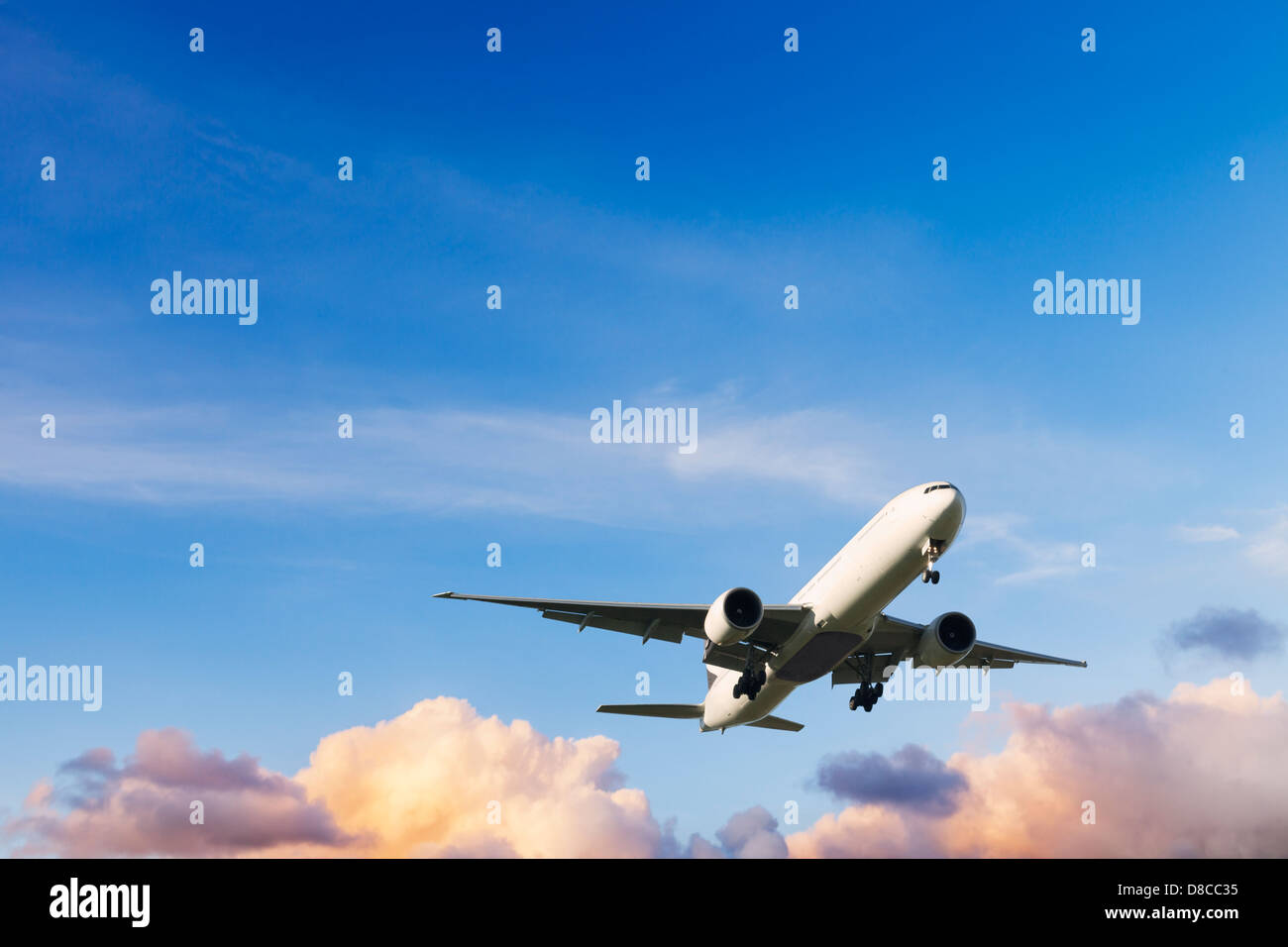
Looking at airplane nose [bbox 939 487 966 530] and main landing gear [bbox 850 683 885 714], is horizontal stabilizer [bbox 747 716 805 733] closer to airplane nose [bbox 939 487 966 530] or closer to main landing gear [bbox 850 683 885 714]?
main landing gear [bbox 850 683 885 714]

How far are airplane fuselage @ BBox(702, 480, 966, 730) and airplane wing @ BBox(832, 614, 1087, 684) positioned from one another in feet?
11.6

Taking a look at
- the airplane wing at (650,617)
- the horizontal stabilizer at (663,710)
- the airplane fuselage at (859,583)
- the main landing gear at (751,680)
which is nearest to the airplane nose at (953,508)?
the airplane fuselage at (859,583)

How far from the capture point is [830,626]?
108ft

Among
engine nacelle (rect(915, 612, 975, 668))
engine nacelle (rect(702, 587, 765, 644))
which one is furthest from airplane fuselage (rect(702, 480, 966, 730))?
engine nacelle (rect(915, 612, 975, 668))

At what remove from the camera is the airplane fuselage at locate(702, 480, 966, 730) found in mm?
28578

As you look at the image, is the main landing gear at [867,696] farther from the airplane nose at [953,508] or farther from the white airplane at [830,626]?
the airplane nose at [953,508]

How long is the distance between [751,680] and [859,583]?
24.2 feet

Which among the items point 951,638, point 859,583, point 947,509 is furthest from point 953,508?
point 951,638

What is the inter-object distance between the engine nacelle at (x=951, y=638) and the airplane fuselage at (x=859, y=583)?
4176mm

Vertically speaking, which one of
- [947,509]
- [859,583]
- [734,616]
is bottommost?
[734,616]

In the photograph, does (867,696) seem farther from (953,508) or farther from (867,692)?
(953,508)

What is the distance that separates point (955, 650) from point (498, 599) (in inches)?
657
